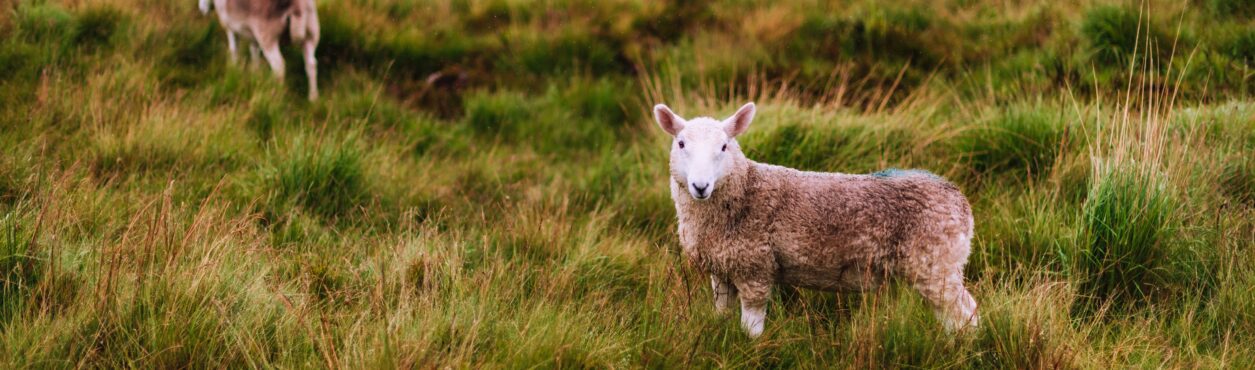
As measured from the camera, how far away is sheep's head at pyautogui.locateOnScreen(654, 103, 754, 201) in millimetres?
3172

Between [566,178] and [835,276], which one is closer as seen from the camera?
[835,276]

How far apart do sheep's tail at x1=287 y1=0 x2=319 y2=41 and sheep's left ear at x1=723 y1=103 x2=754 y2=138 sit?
4.21 m

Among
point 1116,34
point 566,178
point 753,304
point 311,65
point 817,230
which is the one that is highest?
point 817,230

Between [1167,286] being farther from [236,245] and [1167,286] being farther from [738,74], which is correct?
[738,74]

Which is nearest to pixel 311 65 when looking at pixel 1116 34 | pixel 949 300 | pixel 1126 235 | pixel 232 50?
pixel 232 50

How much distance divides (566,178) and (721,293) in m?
2.85

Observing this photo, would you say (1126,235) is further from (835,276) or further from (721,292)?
(721,292)

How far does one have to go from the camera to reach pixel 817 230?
3422mm

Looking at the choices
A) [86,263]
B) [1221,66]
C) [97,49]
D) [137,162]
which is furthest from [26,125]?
[1221,66]

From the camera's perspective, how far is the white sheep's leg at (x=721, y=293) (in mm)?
3617

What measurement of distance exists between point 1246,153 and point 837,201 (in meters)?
2.79

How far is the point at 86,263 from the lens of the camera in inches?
132

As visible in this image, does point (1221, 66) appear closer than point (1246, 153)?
No

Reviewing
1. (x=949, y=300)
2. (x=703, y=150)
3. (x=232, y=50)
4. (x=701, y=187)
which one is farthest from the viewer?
(x=232, y=50)
